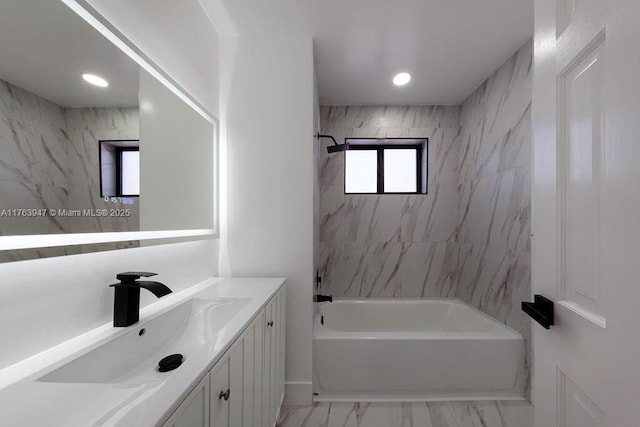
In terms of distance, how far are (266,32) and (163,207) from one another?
1.36 m

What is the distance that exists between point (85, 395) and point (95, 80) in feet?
3.00

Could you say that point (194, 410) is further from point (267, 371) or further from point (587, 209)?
point (587, 209)

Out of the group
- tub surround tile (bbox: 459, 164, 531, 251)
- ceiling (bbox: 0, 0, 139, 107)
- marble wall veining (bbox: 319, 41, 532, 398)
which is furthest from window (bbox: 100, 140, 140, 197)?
tub surround tile (bbox: 459, 164, 531, 251)

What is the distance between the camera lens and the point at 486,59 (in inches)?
81.5

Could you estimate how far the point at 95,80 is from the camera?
87 cm

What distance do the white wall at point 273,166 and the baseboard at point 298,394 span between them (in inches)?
1.2

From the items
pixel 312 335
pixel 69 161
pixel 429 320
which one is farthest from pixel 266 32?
pixel 429 320

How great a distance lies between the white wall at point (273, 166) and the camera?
5.82 ft

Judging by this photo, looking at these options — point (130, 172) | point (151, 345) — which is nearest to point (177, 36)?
point (130, 172)

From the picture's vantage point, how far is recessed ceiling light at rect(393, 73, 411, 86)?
2.29m

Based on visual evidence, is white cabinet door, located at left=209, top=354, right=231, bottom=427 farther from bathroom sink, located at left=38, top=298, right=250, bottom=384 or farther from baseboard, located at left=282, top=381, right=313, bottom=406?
baseboard, located at left=282, top=381, right=313, bottom=406

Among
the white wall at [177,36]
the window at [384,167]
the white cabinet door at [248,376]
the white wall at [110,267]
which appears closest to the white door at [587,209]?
the white cabinet door at [248,376]

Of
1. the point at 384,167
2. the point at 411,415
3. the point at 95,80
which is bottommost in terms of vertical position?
the point at 411,415

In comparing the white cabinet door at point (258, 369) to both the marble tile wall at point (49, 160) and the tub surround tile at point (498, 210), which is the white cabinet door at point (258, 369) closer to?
the marble tile wall at point (49, 160)
